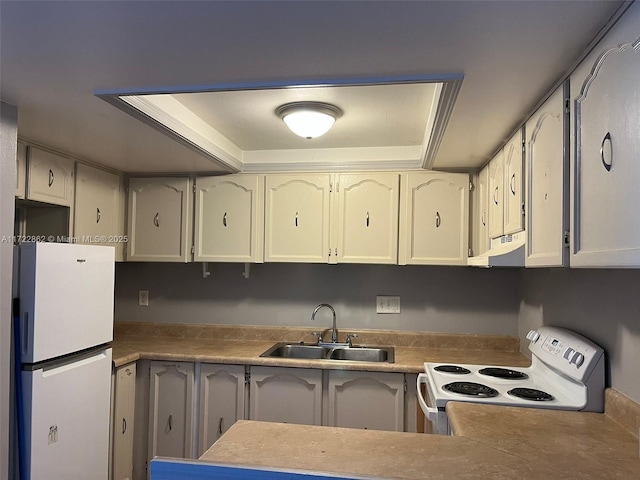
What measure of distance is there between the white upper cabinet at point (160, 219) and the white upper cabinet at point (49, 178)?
54 centimetres

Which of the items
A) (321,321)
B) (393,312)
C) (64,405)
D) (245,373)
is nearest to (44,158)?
(64,405)

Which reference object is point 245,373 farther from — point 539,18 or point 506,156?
point 539,18

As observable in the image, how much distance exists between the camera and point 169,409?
2.74 metres

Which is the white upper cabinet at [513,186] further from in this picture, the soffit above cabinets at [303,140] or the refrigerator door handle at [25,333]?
the refrigerator door handle at [25,333]

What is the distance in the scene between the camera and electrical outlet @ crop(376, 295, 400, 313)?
3.10 metres

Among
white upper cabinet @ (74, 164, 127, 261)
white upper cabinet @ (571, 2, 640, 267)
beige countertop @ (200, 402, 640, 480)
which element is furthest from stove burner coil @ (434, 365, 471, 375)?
white upper cabinet @ (74, 164, 127, 261)

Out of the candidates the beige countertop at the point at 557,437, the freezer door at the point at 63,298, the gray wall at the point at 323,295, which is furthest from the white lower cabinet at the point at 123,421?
the beige countertop at the point at 557,437

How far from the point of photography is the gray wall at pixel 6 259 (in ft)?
5.71

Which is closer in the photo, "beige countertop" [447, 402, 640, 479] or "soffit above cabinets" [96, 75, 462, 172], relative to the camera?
"beige countertop" [447, 402, 640, 479]

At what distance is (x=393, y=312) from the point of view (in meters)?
3.10

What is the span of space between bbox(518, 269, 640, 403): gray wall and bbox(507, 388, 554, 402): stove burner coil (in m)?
0.24

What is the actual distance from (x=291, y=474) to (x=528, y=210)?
4.30ft

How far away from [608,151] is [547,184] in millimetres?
424

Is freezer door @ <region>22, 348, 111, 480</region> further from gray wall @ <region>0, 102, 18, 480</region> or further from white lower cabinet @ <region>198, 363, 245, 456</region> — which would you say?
white lower cabinet @ <region>198, 363, 245, 456</region>
